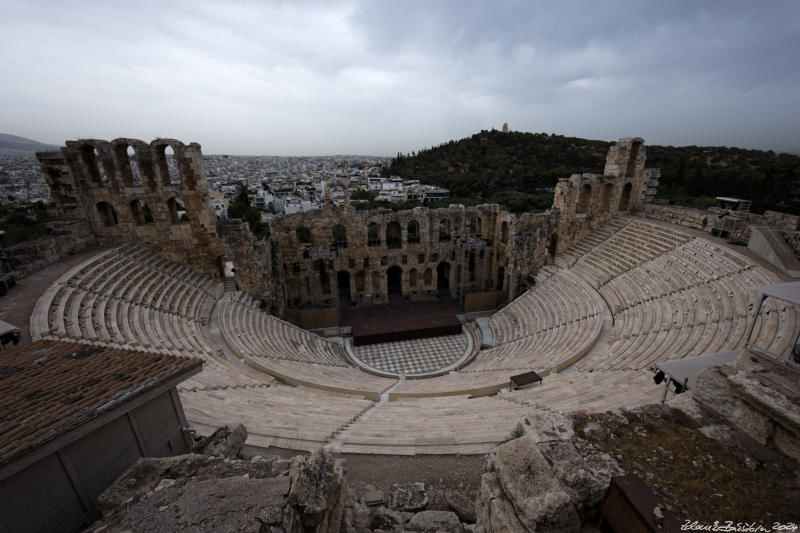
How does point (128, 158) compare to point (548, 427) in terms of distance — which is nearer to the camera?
point (548, 427)

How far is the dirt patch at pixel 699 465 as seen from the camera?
3350mm

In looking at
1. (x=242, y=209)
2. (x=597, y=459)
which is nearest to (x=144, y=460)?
(x=597, y=459)

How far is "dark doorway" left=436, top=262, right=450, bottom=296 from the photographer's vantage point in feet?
83.5

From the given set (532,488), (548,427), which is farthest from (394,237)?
(532,488)

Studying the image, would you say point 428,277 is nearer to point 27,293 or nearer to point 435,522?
point 27,293

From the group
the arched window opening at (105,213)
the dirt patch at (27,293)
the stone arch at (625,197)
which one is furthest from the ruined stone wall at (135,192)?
the stone arch at (625,197)

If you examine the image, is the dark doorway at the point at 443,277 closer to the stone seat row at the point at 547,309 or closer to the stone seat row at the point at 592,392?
the stone seat row at the point at 547,309

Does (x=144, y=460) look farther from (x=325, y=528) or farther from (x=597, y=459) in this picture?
(x=597, y=459)

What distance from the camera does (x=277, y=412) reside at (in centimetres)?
856

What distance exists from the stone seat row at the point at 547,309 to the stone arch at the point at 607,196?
6135 mm

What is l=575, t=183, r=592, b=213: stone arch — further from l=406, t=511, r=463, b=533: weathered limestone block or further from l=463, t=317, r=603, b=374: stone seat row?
l=406, t=511, r=463, b=533: weathered limestone block

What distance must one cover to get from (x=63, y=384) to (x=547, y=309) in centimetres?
1839

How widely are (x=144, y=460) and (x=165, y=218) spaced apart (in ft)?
53.5

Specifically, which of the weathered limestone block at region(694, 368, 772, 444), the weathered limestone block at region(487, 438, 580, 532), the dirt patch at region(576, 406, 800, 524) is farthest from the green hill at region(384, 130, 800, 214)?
the weathered limestone block at region(487, 438, 580, 532)
